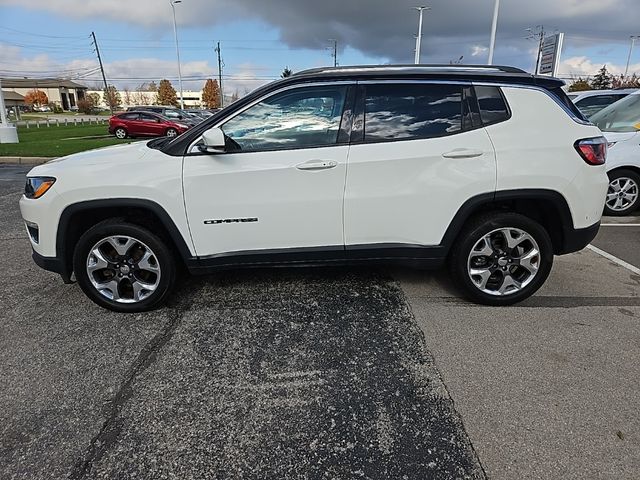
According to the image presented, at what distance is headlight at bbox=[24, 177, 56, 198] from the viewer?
126 inches

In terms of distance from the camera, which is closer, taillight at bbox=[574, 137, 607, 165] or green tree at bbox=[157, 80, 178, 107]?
taillight at bbox=[574, 137, 607, 165]

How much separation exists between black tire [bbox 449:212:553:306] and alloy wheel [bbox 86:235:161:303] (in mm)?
2462

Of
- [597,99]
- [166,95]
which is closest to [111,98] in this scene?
[166,95]

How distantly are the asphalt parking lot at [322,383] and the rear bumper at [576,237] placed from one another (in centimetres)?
50

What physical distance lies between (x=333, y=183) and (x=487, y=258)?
1.45m

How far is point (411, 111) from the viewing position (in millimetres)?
3260

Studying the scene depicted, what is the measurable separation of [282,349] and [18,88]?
471 feet

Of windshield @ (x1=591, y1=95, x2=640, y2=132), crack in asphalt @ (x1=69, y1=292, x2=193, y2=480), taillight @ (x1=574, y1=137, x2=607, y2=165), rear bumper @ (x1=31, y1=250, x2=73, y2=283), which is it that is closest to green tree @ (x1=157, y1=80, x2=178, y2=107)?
windshield @ (x1=591, y1=95, x2=640, y2=132)

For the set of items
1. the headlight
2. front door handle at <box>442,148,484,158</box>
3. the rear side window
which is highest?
the rear side window

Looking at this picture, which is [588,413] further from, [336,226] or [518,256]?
[336,226]

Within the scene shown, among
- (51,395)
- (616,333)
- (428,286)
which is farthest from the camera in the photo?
(428,286)

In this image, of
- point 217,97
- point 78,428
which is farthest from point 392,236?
point 217,97

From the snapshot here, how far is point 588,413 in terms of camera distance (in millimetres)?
2316

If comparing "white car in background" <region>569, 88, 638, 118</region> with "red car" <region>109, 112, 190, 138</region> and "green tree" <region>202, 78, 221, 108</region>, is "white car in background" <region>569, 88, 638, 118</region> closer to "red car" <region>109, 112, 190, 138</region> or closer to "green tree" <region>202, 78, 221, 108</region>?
"red car" <region>109, 112, 190, 138</region>
